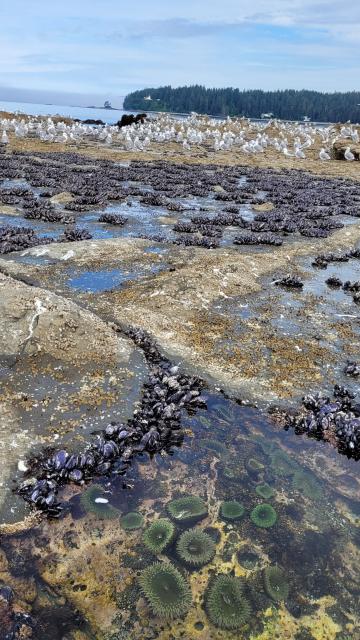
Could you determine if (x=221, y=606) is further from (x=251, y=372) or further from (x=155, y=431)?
(x=251, y=372)

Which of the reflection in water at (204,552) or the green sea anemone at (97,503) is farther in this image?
the green sea anemone at (97,503)

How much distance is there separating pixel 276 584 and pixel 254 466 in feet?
5.66

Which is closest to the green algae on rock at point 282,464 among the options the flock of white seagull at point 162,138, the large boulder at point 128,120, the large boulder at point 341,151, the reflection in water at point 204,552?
the reflection in water at point 204,552

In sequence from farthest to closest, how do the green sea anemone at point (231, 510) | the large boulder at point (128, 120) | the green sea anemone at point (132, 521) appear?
1. the large boulder at point (128, 120)
2. the green sea anemone at point (231, 510)
3. the green sea anemone at point (132, 521)

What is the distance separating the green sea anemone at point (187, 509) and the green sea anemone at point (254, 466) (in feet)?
2.93

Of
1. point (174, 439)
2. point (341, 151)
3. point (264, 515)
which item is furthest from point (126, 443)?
point (341, 151)

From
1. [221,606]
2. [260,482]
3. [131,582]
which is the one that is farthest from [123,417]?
[221,606]

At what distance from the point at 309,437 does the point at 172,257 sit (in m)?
9.01

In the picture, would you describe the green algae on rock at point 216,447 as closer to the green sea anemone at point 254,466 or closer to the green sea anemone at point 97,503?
the green sea anemone at point 254,466

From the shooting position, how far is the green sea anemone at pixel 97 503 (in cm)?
539

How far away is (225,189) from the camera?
31.9 meters

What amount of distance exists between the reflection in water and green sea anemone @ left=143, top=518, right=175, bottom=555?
1 centimetres

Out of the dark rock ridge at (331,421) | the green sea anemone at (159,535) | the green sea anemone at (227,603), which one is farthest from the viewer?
the dark rock ridge at (331,421)

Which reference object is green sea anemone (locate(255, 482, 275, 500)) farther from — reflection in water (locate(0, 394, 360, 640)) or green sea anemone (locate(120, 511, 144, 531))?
green sea anemone (locate(120, 511, 144, 531))
